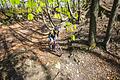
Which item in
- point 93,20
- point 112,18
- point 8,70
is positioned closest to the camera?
point 112,18

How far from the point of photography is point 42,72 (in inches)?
413

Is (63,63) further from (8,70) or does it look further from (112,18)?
(112,18)

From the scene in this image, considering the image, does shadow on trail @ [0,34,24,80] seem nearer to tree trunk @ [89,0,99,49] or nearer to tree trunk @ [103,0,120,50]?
tree trunk @ [89,0,99,49]

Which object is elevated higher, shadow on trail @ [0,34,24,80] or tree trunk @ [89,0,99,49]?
tree trunk @ [89,0,99,49]

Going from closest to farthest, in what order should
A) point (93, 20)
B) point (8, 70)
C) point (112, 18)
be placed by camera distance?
point (112, 18) < point (93, 20) < point (8, 70)

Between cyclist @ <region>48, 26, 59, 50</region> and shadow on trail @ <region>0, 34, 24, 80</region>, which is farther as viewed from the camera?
cyclist @ <region>48, 26, 59, 50</region>

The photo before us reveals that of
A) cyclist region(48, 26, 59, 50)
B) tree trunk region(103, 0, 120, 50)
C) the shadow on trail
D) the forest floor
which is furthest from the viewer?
cyclist region(48, 26, 59, 50)

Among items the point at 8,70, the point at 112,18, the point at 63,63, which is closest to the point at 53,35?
the point at 63,63

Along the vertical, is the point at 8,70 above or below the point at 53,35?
below

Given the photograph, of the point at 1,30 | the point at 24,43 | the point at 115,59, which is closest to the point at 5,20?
the point at 1,30

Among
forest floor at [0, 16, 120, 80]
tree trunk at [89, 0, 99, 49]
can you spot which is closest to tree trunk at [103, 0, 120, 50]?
forest floor at [0, 16, 120, 80]

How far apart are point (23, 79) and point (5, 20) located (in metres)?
16.4

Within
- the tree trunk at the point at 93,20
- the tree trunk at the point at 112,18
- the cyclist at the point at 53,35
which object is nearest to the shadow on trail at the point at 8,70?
the cyclist at the point at 53,35

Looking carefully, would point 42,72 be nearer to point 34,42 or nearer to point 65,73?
point 65,73
